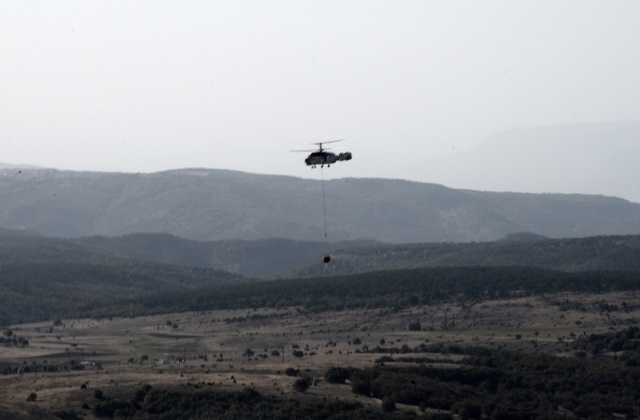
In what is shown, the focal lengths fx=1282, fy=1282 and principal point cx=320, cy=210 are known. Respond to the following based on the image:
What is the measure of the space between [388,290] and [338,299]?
7.45 m

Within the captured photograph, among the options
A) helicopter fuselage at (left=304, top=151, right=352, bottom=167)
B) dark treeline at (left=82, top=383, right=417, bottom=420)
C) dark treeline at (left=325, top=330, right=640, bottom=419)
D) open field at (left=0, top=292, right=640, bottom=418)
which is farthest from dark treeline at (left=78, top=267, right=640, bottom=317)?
dark treeline at (left=82, top=383, right=417, bottom=420)

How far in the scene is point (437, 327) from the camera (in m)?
131

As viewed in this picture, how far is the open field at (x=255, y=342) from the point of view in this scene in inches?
3199

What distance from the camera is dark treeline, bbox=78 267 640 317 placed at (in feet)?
496

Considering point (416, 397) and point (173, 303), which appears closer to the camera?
point (416, 397)

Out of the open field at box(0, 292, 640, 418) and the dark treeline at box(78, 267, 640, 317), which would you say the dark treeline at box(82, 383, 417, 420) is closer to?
the open field at box(0, 292, 640, 418)

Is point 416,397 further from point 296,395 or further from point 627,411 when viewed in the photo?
point 627,411

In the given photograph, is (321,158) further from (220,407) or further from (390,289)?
(390,289)

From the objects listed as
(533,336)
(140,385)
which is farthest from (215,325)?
(140,385)

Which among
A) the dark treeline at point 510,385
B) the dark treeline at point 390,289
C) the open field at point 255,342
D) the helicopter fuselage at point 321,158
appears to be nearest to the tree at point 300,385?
the open field at point 255,342

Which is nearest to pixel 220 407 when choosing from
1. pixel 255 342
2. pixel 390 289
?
pixel 255 342

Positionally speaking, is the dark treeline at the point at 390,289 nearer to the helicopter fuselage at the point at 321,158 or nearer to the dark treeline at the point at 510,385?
the dark treeline at the point at 510,385

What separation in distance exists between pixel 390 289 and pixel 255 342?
39.2 m

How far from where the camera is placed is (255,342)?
12644cm
